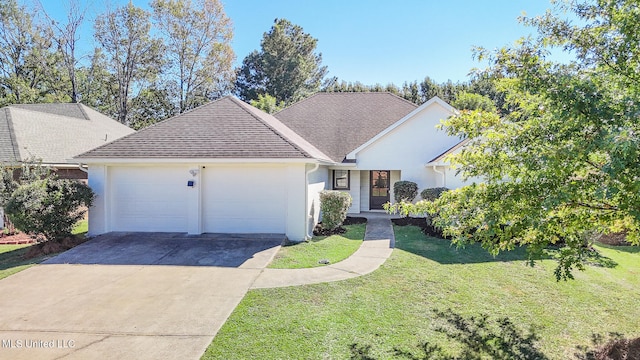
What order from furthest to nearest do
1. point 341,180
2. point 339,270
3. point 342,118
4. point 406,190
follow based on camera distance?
point 342,118 → point 341,180 → point 406,190 → point 339,270

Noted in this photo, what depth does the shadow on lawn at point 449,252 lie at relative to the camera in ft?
29.2

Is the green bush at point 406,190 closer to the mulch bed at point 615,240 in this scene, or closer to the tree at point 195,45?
the mulch bed at point 615,240

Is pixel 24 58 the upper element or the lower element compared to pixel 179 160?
upper

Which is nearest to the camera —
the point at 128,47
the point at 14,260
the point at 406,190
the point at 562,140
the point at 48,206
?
Result: the point at 562,140

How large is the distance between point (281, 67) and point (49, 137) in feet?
73.5

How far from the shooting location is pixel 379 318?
551cm

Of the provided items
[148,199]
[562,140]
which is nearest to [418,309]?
[562,140]

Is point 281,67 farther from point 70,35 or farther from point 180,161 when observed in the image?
point 180,161

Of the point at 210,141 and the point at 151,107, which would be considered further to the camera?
the point at 151,107

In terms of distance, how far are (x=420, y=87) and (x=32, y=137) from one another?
34166mm

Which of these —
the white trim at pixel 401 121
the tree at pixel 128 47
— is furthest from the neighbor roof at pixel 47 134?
the white trim at pixel 401 121

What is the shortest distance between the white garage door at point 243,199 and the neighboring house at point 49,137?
19.8ft

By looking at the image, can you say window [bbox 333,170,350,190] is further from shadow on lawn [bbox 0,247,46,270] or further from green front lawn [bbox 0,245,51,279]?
shadow on lawn [bbox 0,247,46,270]

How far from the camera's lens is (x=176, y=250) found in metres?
9.59
